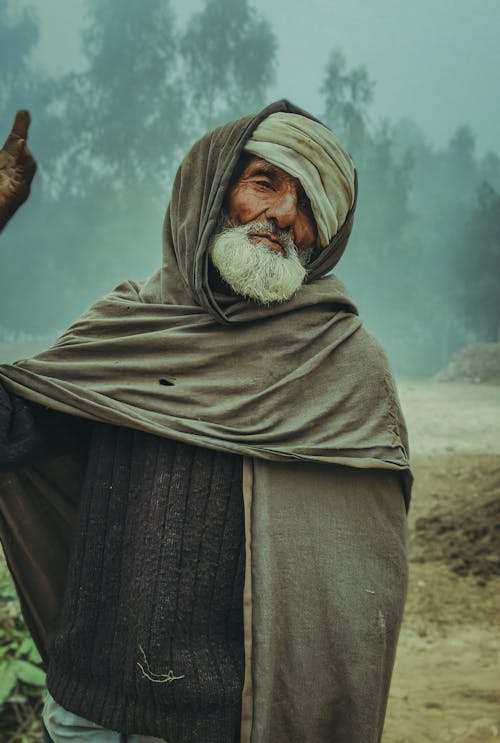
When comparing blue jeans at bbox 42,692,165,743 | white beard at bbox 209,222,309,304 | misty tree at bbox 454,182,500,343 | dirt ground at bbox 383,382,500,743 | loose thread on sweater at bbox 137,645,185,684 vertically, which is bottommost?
dirt ground at bbox 383,382,500,743

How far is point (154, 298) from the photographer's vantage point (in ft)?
7.00

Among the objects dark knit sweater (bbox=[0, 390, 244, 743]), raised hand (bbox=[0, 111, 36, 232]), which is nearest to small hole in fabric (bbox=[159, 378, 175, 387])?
dark knit sweater (bbox=[0, 390, 244, 743])

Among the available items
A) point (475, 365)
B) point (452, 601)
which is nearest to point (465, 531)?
point (452, 601)

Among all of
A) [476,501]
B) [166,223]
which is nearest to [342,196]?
[166,223]

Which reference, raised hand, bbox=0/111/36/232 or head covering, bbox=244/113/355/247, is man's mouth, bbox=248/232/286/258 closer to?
head covering, bbox=244/113/355/247

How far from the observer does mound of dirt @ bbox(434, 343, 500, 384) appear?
66.1ft

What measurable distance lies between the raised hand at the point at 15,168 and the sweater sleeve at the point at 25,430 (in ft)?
1.60

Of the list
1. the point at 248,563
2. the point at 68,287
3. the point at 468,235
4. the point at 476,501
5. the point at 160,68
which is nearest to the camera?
the point at 248,563

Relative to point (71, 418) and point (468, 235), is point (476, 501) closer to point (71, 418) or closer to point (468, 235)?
point (71, 418)

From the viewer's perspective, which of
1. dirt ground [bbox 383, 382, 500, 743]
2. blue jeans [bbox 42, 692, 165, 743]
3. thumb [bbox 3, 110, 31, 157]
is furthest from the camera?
dirt ground [bbox 383, 382, 500, 743]

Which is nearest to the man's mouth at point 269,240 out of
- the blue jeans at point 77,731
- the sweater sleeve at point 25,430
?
the sweater sleeve at point 25,430

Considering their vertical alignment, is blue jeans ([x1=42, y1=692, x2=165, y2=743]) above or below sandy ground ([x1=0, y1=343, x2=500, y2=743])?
above

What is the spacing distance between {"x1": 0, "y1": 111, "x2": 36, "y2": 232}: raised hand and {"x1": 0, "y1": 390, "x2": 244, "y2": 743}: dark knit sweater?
0.68m

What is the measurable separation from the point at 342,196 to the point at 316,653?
4.50 ft
